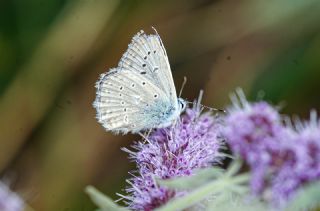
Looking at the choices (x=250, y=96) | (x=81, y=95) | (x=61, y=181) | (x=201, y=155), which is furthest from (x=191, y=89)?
(x=201, y=155)

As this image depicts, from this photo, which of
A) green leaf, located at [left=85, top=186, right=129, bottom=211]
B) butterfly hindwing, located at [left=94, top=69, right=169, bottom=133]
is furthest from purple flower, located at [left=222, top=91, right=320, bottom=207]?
butterfly hindwing, located at [left=94, top=69, right=169, bottom=133]

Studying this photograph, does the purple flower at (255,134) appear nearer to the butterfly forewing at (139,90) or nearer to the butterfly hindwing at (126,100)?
the butterfly forewing at (139,90)

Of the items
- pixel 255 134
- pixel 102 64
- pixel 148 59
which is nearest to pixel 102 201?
pixel 255 134

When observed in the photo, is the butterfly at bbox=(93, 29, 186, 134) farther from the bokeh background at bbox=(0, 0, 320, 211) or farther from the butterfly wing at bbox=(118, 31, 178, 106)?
the bokeh background at bbox=(0, 0, 320, 211)

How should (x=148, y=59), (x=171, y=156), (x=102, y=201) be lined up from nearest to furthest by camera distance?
(x=102, y=201) → (x=171, y=156) → (x=148, y=59)

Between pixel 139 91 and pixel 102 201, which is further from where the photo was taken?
pixel 139 91

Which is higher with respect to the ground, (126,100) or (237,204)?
(126,100)

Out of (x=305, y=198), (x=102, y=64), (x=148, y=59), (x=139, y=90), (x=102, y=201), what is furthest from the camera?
(x=102, y=64)


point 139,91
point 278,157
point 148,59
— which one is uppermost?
point 148,59

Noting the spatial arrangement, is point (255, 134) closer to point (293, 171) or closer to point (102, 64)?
point (293, 171)
